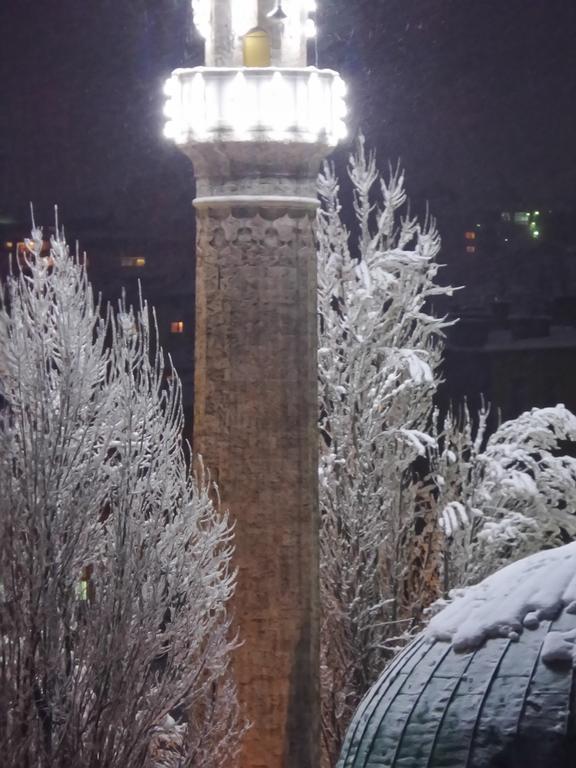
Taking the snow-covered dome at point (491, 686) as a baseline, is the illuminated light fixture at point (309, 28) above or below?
above

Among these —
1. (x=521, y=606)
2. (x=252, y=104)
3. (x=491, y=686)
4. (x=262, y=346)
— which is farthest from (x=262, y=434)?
(x=491, y=686)

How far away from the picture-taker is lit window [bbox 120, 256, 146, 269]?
37.9 m

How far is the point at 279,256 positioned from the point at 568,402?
19.1 m

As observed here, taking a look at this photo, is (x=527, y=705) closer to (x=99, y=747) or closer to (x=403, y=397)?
(x=99, y=747)

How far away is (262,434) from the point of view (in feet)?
43.5

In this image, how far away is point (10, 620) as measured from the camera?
11.6 m

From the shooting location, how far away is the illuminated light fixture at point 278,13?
511 inches

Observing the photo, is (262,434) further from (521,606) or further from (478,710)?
(478,710)

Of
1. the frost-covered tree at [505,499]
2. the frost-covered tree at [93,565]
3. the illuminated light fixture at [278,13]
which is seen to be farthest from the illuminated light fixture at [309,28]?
the frost-covered tree at [505,499]

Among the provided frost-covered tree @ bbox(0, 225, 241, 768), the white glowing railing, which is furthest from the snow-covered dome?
the white glowing railing

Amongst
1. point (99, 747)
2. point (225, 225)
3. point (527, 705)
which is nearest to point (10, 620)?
point (99, 747)

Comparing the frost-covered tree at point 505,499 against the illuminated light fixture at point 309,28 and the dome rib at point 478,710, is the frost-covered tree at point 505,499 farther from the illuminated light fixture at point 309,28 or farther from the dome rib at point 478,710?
the dome rib at point 478,710

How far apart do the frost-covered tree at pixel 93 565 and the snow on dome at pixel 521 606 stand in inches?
185

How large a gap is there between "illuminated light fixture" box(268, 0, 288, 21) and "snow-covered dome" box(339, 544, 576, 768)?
6664mm
